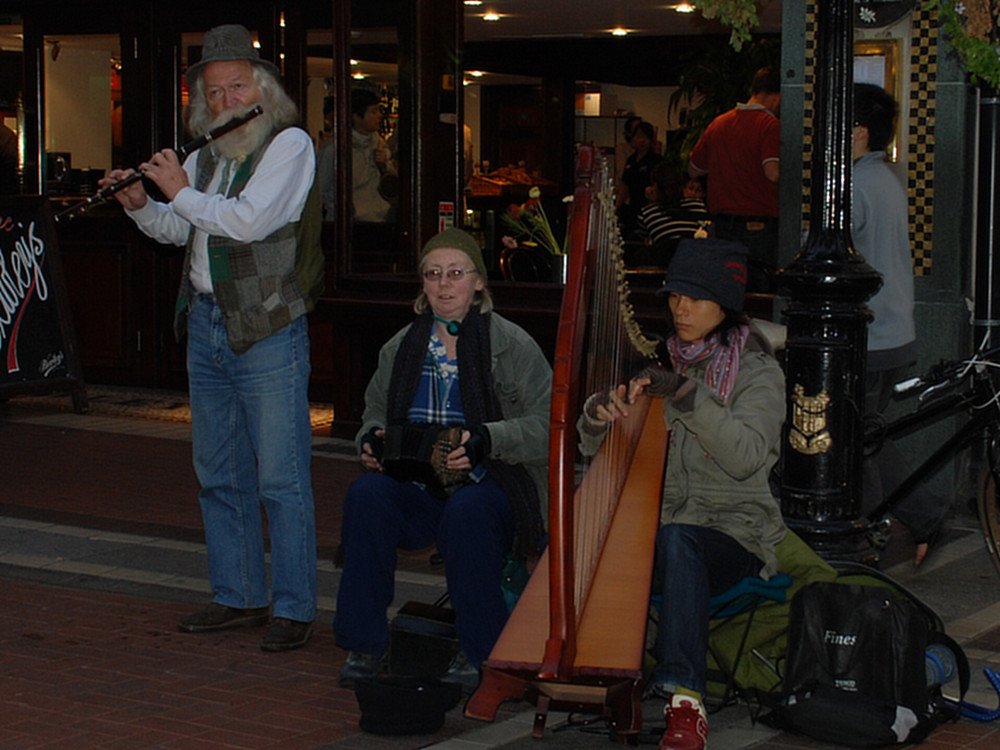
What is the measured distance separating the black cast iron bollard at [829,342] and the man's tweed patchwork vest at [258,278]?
5.82 ft

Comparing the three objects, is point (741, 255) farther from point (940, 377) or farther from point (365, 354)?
point (365, 354)

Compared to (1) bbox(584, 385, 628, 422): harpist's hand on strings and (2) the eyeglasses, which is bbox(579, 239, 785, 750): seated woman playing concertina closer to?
(1) bbox(584, 385, 628, 422): harpist's hand on strings

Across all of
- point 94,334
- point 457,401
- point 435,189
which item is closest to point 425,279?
point 457,401

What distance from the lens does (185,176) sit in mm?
5188

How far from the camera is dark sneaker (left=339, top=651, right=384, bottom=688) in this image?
4875 millimetres

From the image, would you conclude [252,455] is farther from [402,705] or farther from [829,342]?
[829,342]

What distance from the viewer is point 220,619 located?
5.59 metres

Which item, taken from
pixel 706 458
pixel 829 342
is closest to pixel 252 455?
pixel 706 458

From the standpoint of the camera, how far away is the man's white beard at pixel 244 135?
5.34m

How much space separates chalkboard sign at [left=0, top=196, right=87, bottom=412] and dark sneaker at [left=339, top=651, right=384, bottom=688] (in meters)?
4.08

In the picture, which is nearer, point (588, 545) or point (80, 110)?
point (588, 545)

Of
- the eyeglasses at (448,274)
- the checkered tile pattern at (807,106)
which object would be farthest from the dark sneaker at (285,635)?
the checkered tile pattern at (807,106)

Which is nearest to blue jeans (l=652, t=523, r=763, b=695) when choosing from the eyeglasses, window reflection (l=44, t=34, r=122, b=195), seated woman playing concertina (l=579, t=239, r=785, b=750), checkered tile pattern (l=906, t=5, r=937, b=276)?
seated woman playing concertina (l=579, t=239, r=785, b=750)

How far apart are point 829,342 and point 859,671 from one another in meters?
1.46
